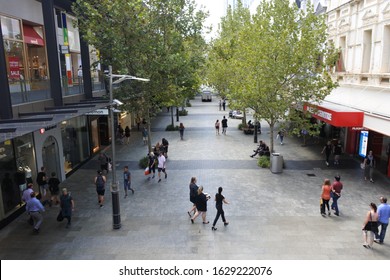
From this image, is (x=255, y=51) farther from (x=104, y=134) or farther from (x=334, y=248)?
(x=104, y=134)

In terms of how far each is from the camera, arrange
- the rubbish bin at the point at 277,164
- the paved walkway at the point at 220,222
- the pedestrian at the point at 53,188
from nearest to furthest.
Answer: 1. the paved walkway at the point at 220,222
2. the pedestrian at the point at 53,188
3. the rubbish bin at the point at 277,164

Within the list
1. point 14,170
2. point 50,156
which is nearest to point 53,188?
point 14,170

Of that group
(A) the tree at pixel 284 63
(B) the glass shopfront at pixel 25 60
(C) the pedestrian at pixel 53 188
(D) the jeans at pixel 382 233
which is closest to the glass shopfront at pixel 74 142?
(B) the glass shopfront at pixel 25 60

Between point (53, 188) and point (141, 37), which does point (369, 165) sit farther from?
point (53, 188)

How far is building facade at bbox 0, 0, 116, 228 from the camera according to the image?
1273 centimetres

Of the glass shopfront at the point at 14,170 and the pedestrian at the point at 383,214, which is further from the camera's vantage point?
the glass shopfront at the point at 14,170

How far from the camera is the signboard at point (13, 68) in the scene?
14016 millimetres

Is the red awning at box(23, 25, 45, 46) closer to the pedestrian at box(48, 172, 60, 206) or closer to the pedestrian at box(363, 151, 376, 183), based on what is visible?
the pedestrian at box(48, 172, 60, 206)

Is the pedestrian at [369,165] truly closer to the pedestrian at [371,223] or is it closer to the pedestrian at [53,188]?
the pedestrian at [371,223]

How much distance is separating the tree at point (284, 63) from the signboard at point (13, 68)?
11.5m

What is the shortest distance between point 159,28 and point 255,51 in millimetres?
5633

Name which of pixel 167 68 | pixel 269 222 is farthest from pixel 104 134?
pixel 269 222

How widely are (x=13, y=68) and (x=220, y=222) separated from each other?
10686 mm

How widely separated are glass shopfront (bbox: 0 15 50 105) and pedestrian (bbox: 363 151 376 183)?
627 inches
